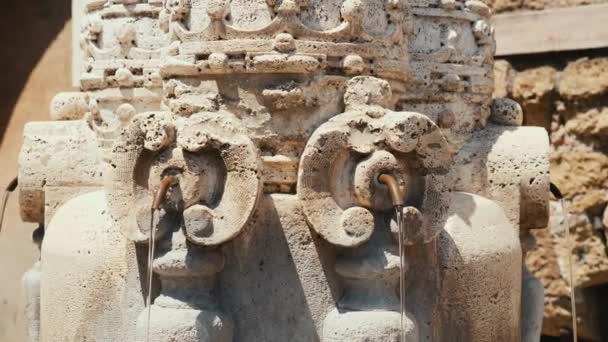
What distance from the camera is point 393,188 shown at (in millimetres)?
2523

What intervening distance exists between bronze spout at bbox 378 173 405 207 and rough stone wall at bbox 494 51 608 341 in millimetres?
2705

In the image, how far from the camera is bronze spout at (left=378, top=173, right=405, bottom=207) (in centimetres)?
252

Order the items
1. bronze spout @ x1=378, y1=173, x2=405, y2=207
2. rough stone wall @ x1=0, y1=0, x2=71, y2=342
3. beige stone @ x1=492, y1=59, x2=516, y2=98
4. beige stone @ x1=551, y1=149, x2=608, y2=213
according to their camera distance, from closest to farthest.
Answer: bronze spout @ x1=378, y1=173, x2=405, y2=207 < beige stone @ x1=551, y1=149, x2=608, y2=213 < beige stone @ x1=492, y1=59, x2=516, y2=98 < rough stone wall @ x1=0, y1=0, x2=71, y2=342

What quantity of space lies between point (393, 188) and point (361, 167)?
Result: 10 centimetres

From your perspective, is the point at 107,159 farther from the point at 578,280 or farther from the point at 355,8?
the point at 578,280

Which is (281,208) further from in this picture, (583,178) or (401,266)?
(583,178)

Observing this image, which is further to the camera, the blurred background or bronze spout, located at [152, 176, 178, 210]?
the blurred background

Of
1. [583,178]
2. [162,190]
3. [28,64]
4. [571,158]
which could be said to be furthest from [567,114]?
[28,64]

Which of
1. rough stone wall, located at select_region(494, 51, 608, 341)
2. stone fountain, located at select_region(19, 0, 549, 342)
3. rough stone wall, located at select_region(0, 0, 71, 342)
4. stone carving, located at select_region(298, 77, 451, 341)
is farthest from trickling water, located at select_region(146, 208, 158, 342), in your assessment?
rough stone wall, located at select_region(0, 0, 71, 342)

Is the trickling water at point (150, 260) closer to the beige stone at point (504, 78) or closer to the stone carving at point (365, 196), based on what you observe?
the stone carving at point (365, 196)

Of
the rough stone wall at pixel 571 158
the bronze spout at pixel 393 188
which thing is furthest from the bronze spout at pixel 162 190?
the rough stone wall at pixel 571 158

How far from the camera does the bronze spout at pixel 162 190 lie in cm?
253

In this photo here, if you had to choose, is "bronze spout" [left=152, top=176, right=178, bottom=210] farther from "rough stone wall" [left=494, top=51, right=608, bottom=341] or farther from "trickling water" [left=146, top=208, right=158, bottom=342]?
"rough stone wall" [left=494, top=51, right=608, bottom=341]

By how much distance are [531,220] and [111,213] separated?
51.2 inches
